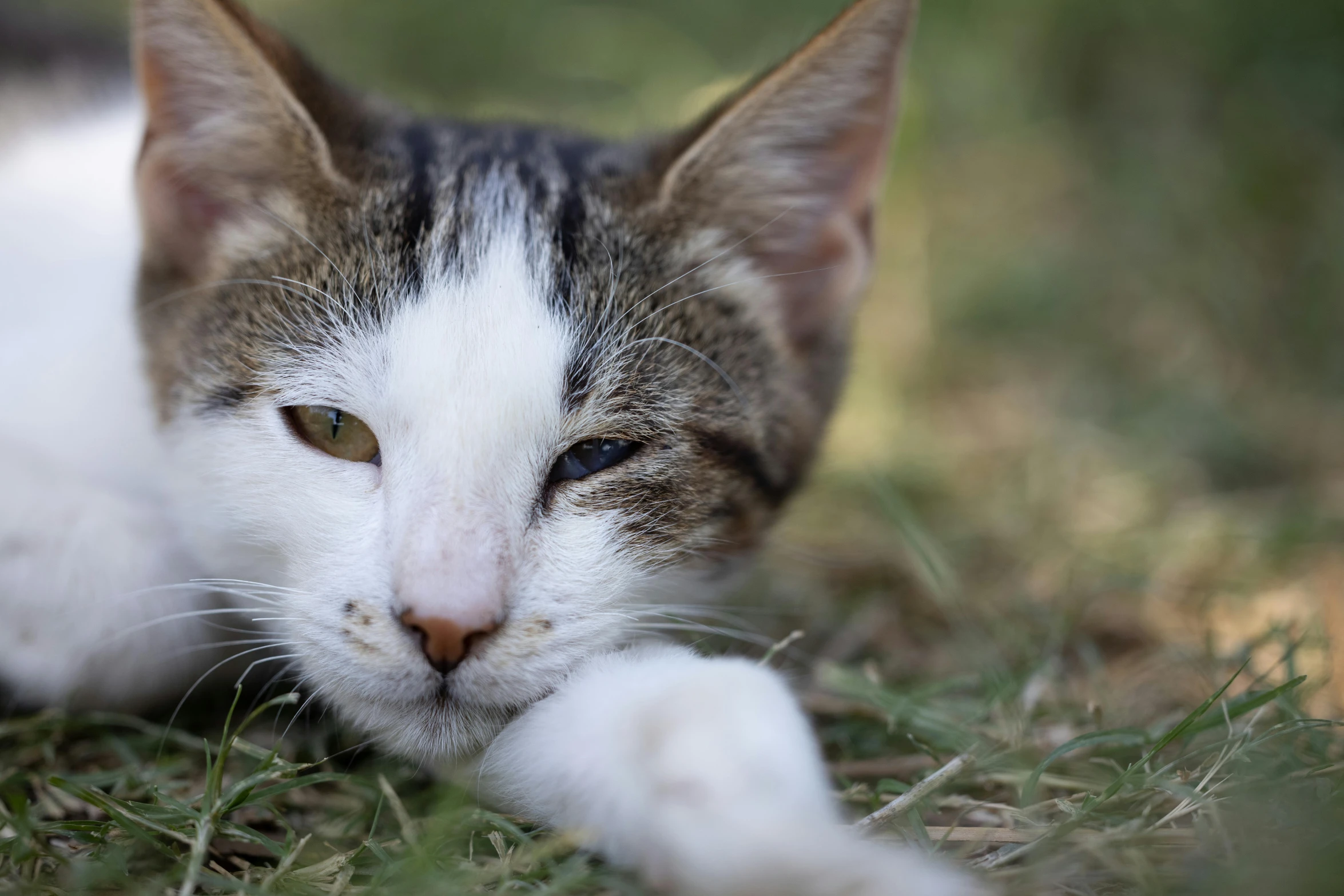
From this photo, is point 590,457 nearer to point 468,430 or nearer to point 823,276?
point 468,430

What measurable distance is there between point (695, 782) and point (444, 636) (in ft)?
1.18

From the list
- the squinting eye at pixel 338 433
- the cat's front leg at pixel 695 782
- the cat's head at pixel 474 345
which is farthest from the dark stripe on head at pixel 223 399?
the cat's front leg at pixel 695 782

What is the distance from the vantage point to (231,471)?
1494mm

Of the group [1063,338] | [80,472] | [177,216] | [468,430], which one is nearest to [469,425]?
[468,430]

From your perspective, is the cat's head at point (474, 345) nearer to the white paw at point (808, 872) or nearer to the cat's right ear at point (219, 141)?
the cat's right ear at point (219, 141)

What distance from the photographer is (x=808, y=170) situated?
177 centimetres

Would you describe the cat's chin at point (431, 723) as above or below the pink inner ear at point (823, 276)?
below

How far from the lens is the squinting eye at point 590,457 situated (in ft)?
4.63

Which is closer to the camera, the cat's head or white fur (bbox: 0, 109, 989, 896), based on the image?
white fur (bbox: 0, 109, 989, 896)

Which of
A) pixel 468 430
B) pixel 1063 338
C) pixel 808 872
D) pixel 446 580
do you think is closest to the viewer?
pixel 808 872

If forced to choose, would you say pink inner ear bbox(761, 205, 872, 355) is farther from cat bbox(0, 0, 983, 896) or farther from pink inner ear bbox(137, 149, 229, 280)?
pink inner ear bbox(137, 149, 229, 280)

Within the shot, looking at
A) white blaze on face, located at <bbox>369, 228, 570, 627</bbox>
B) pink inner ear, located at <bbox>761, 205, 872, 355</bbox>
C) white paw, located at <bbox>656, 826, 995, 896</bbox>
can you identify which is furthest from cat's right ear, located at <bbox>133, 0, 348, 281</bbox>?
white paw, located at <bbox>656, 826, 995, 896</bbox>

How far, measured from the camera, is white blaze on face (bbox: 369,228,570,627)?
1.22 meters

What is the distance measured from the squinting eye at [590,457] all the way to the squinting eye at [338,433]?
10.0 inches
